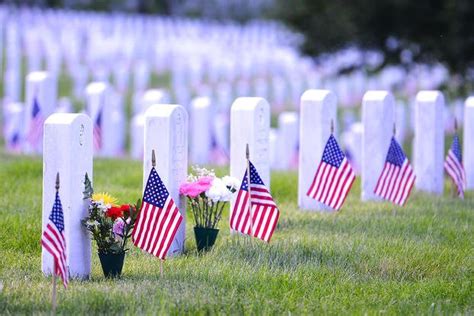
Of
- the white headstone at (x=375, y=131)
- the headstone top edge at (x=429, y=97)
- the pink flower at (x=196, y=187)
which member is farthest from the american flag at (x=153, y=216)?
the headstone top edge at (x=429, y=97)

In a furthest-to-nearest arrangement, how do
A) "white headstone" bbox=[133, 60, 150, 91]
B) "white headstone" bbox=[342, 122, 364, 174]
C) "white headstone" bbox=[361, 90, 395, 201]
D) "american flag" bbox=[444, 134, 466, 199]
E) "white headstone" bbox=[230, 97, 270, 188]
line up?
"white headstone" bbox=[133, 60, 150, 91], "white headstone" bbox=[342, 122, 364, 174], "american flag" bbox=[444, 134, 466, 199], "white headstone" bbox=[361, 90, 395, 201], "white headstone" bbox=[230, 97, 270, 188]

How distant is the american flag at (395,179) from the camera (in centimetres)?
946

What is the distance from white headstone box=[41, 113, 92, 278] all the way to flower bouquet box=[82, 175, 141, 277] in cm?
7

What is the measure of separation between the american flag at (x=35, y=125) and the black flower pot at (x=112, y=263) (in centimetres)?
669

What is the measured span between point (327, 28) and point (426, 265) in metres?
13.1

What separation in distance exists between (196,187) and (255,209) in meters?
0.47

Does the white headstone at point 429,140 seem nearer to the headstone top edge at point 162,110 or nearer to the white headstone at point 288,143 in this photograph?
the headstone top edge at point 162,110

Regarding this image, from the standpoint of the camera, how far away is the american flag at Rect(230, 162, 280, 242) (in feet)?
24.7

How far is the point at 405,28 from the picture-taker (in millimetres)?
18062

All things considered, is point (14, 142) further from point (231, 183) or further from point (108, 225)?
point (108, 225)

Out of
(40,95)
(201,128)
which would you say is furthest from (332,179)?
(201,128)

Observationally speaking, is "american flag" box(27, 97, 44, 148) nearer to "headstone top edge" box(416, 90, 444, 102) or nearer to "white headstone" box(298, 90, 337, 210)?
"white headstone" box(298, 90, 337, 210)

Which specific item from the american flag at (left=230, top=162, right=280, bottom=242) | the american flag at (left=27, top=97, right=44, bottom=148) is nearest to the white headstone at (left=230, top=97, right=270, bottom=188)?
the american flag at (left=230, top=162, right=280, bottom=242)

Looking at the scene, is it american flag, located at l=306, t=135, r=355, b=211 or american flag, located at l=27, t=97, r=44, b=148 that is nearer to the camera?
american flag, located at l=306, t=135, r=355, b=211
